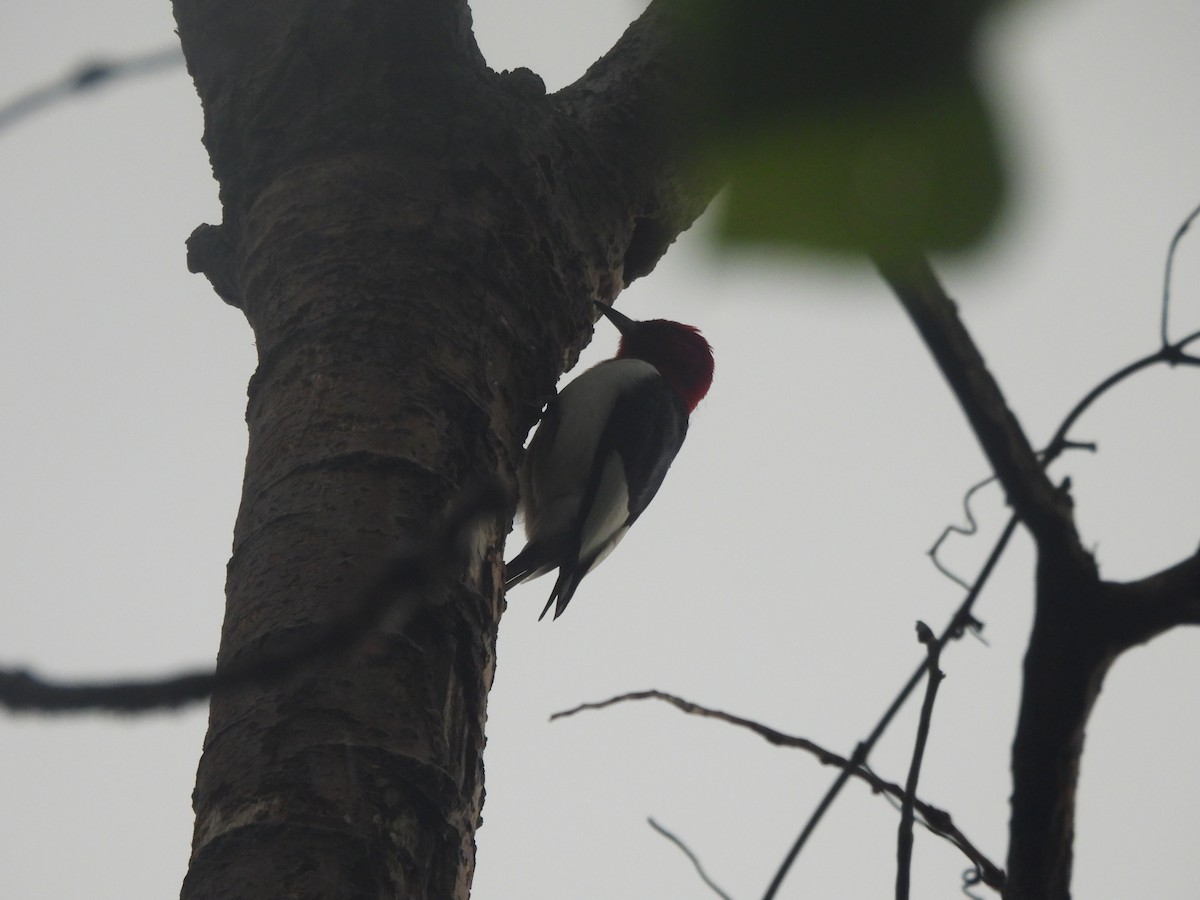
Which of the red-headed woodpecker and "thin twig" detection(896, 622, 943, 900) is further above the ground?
the red-headed woodpecker

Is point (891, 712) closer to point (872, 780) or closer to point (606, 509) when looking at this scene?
point (872, 780)

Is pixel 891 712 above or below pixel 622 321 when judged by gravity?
below

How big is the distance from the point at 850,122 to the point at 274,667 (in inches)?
A: 15.7

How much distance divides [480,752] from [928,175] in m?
1.35

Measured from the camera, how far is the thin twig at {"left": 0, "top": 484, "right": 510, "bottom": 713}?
1.79ft

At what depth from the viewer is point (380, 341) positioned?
188 centimetres

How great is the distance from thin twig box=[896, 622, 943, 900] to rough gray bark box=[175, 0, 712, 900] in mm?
571

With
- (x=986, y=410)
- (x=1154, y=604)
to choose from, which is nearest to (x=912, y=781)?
(x=1154, y=604)

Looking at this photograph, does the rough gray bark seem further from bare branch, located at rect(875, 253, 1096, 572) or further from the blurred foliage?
the blurred foliage

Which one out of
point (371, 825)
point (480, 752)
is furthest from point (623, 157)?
point (371, 825)

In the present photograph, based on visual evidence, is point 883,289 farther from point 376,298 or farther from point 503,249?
point 503,249

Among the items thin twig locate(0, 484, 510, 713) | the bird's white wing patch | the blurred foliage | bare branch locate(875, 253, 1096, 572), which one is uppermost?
the bird's white wing patch

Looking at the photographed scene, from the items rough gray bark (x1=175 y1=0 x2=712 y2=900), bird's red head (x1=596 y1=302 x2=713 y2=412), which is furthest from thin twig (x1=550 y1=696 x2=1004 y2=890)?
bird's red head (x1=596 y1=302 x2=713 y2=412)

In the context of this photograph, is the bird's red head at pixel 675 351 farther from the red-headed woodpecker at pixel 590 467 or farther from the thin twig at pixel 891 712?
the thin twig at pixel 891 712
